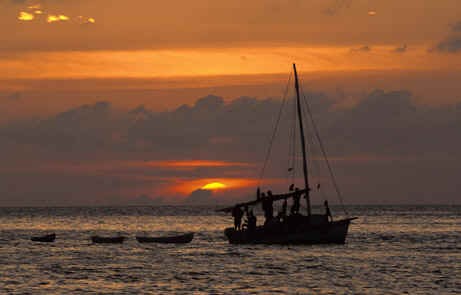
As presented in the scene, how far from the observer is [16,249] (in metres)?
81.0

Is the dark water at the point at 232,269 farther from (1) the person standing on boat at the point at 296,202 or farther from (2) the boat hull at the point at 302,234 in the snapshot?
A: (1) the person standing on boat at the point at 296,202

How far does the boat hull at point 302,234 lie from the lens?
244 feet

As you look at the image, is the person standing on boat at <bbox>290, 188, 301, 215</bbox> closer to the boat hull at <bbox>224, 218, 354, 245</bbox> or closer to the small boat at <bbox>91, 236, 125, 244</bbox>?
the boat hull at <bbox>224, 218, 354, 245</bbox>

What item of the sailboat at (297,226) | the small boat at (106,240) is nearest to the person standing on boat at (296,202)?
the sailboat at (297,226)

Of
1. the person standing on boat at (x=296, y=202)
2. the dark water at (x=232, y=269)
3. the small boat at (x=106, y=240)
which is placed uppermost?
the person standing on boat at (x=296, y=202)

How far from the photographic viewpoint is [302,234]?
7431 centimetres

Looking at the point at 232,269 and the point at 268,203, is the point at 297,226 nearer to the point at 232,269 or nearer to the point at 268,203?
the point at 268,203

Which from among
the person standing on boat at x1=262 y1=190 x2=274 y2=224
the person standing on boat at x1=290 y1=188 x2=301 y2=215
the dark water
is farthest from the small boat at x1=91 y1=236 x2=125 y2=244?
the person standing on boat at x1=290 y1=188 x2=301 y2=215

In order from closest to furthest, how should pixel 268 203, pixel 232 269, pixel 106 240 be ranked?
pixel 232 269 → pixel 268 203 → pixel 106 240

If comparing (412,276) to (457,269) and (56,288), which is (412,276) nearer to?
(457,269)

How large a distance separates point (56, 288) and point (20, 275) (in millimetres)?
7657

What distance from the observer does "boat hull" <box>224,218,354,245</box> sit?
244ft

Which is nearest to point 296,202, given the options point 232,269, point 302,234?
point 302,234

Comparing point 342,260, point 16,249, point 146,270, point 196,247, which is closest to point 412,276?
point 342,260
